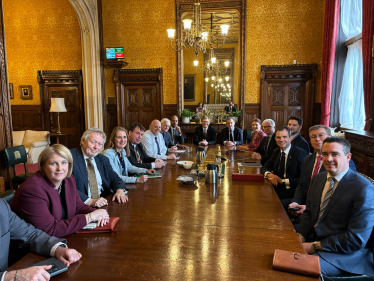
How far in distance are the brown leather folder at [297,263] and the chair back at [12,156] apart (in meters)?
4.41

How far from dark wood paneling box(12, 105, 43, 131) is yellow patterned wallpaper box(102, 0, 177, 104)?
10.6 feet

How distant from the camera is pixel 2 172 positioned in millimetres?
4594

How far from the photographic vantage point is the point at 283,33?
773 cm

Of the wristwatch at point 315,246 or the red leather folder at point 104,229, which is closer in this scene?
the red leather folder at point 104,229

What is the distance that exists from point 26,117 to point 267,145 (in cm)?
786

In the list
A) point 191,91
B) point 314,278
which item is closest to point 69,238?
point 314,278

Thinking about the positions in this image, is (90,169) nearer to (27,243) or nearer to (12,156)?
(27,243)

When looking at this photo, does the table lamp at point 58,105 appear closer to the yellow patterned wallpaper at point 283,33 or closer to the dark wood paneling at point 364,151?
the yellow patterned wallpaper at point 283,33

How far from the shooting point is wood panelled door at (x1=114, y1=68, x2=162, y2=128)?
8.43 meters

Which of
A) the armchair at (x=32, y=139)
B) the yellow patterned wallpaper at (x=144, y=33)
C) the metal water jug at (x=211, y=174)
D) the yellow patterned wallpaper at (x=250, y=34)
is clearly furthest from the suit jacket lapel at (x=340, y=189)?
the armchair at (x=32, y=139)

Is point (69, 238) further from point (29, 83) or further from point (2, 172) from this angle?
point (29, 83)

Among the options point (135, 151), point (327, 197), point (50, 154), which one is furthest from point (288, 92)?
point (50, 154)

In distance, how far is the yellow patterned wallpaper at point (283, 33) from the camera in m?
7.57

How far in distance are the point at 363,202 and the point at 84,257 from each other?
178cm
